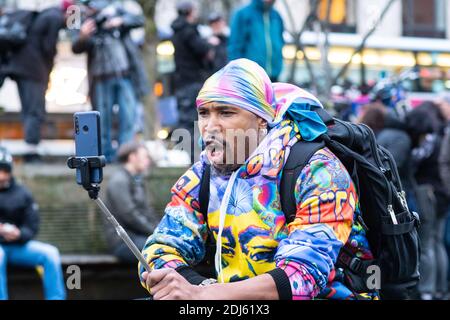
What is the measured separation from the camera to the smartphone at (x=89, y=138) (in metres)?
3.21

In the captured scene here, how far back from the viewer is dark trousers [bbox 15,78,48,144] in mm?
9820

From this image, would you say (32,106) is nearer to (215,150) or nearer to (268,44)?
(268,44)

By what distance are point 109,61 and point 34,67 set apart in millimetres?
784

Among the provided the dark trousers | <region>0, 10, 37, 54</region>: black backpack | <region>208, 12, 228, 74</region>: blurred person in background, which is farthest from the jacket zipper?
<region>0, 10, 37, 54</region>: black backpack

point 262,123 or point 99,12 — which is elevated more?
point 99,12

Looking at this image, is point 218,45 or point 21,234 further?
point 218,45

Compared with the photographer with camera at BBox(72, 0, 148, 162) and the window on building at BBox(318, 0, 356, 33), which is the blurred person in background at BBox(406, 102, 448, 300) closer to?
the photographer with camera at BBox(72, 0, 148, 162)

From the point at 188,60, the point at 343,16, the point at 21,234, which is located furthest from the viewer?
the point at 343,16

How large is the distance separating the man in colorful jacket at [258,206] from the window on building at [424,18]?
2547 cm

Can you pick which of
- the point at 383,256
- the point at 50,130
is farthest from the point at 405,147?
the point at 50,130

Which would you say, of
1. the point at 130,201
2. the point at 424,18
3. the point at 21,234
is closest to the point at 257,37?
the point at 130,201

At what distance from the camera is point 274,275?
3.32m

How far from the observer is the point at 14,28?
9.77 metres

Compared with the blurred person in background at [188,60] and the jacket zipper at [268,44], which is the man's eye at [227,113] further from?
the blurred person in background at [188,60]
